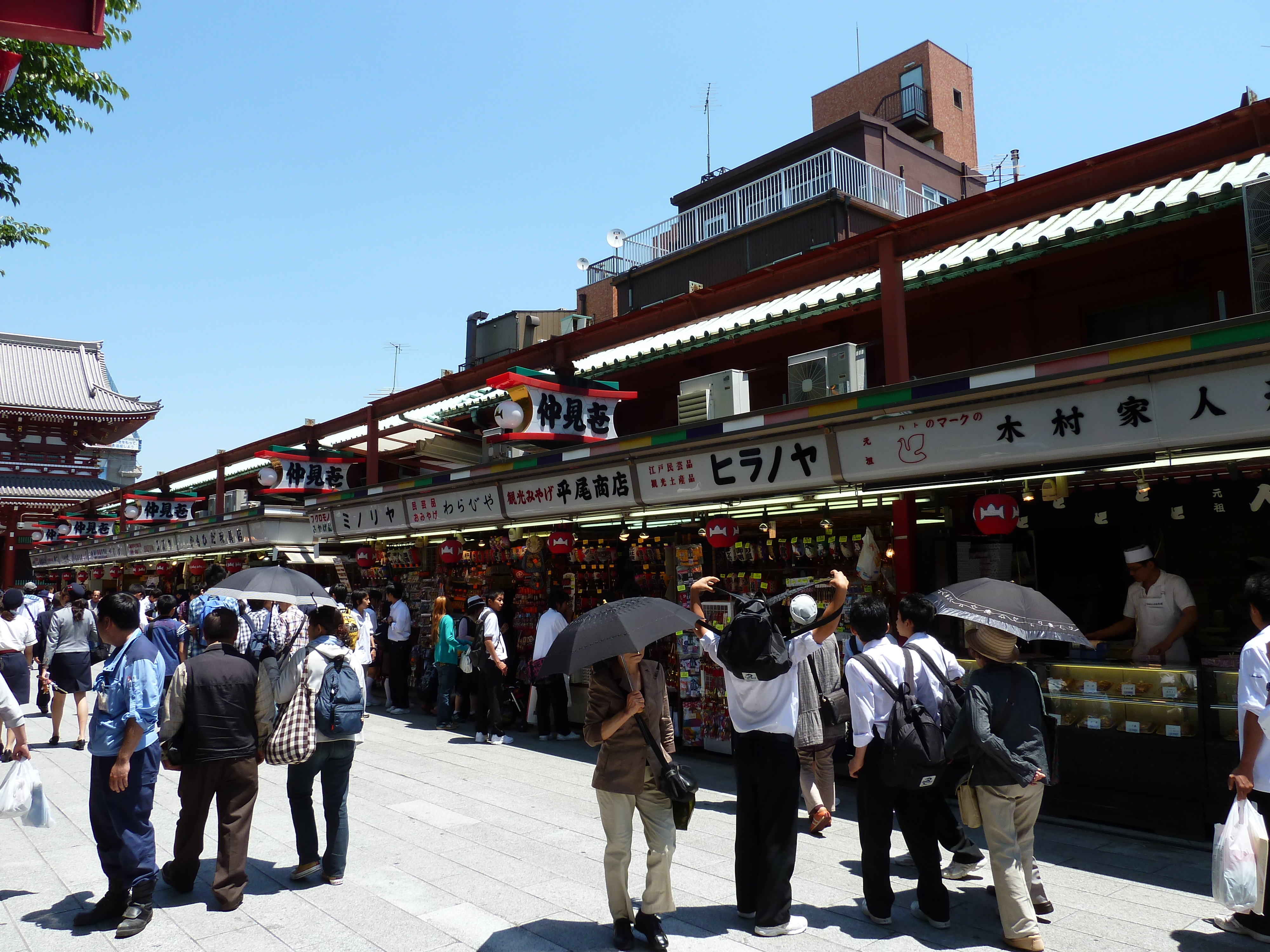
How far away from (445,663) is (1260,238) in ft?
34.8

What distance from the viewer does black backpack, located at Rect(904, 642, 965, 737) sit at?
5340mm

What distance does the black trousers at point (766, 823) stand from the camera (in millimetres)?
5051

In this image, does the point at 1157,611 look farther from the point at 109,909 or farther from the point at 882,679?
the point at 109,909

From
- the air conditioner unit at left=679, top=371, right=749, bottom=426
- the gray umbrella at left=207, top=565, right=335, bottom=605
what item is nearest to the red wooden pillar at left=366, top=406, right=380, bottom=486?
the air conditioner unit at left=679, top=371, right=749, bottom=426

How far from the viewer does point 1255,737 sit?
15.7 feet

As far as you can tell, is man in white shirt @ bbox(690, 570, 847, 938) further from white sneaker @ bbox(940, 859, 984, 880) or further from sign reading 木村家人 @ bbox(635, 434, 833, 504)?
sign reading 木村家人 @ bbox(635, 434, 833, 504)

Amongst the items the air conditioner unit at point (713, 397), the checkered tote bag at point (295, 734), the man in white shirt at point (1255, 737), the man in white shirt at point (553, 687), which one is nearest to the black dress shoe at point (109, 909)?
the checkered tote bag at point (295, 734)

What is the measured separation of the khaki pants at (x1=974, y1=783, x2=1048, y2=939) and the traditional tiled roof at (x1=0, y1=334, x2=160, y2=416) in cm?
3980

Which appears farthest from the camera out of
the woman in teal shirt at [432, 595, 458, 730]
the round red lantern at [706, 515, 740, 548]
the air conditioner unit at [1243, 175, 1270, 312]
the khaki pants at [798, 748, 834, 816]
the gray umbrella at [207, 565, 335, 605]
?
the woman in teal shirt at [432, 595, 458, 730]

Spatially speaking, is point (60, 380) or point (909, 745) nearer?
point (909, 745)

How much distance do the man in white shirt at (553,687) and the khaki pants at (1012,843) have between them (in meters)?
6.93

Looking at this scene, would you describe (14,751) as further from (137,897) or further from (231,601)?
(231,601)

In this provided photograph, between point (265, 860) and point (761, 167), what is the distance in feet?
76.5

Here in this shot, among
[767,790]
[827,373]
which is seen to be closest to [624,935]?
[767,790]
